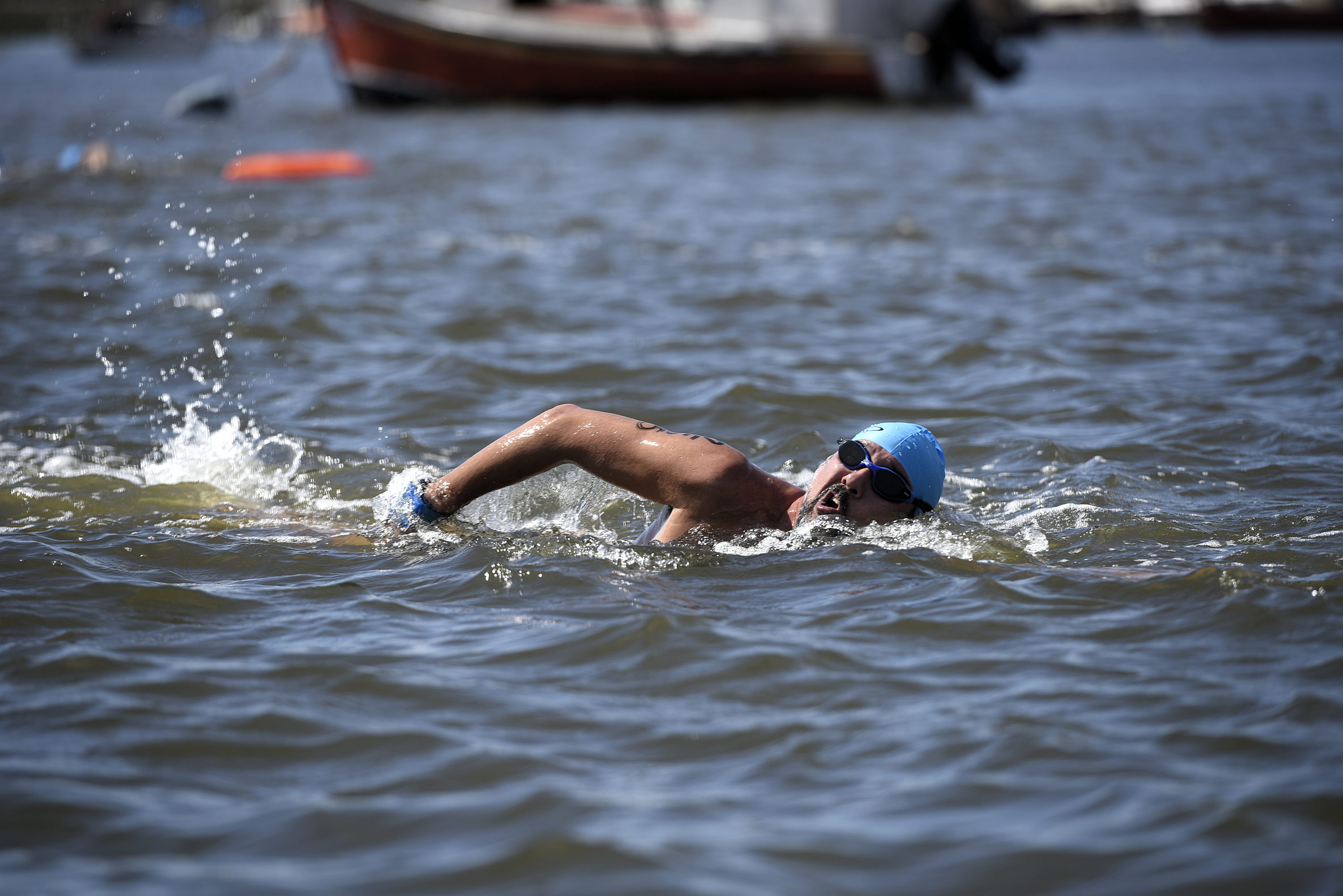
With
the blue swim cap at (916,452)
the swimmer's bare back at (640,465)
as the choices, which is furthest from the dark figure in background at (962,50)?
the swimmer's bare back at (640,465)

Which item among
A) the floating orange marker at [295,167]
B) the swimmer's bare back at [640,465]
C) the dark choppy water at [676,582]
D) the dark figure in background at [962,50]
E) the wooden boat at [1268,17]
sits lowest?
the dark choppy water at [676,582]

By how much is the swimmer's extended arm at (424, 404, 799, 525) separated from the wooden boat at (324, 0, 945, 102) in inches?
1135

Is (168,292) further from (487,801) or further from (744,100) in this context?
(744,100)

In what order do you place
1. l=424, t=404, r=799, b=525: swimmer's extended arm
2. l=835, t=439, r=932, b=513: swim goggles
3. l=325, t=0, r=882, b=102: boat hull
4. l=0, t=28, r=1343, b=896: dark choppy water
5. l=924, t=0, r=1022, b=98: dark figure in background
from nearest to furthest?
1. l=0, t=28, r=1343, b=896: dark choppy water
2. l=424, t=404, r=799, b=525: swimmer's extended arm
3. l=835, t=439, r=932, b=513: swim goggles
4. l=325, t=0, r=882, b=102: boat hull
5. l=924, t=0, r=1022, b=98: dark figure in background

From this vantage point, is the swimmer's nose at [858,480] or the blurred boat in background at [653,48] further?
the blurred boat in background at [653,48]

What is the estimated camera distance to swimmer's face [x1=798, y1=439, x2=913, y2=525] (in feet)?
19.2

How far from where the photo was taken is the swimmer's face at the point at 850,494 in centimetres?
587

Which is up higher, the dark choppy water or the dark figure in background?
the dark figure in background

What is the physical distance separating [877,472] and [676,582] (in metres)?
1.04

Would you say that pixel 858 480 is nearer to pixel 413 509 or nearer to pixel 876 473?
pixel 876 473

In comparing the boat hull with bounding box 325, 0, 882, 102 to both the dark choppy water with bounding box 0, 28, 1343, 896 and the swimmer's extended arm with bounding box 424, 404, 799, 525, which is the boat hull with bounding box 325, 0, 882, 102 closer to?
the dark choppy water with bounding box 0, 28, 1343, 896

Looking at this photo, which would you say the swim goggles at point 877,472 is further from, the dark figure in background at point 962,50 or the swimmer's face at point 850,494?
the dark figure in background at point 962,50

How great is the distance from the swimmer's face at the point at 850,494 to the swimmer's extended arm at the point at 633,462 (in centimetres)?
24

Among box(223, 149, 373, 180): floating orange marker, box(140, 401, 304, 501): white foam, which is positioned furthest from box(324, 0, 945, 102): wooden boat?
box(140, 401, 304, 501): white foam
